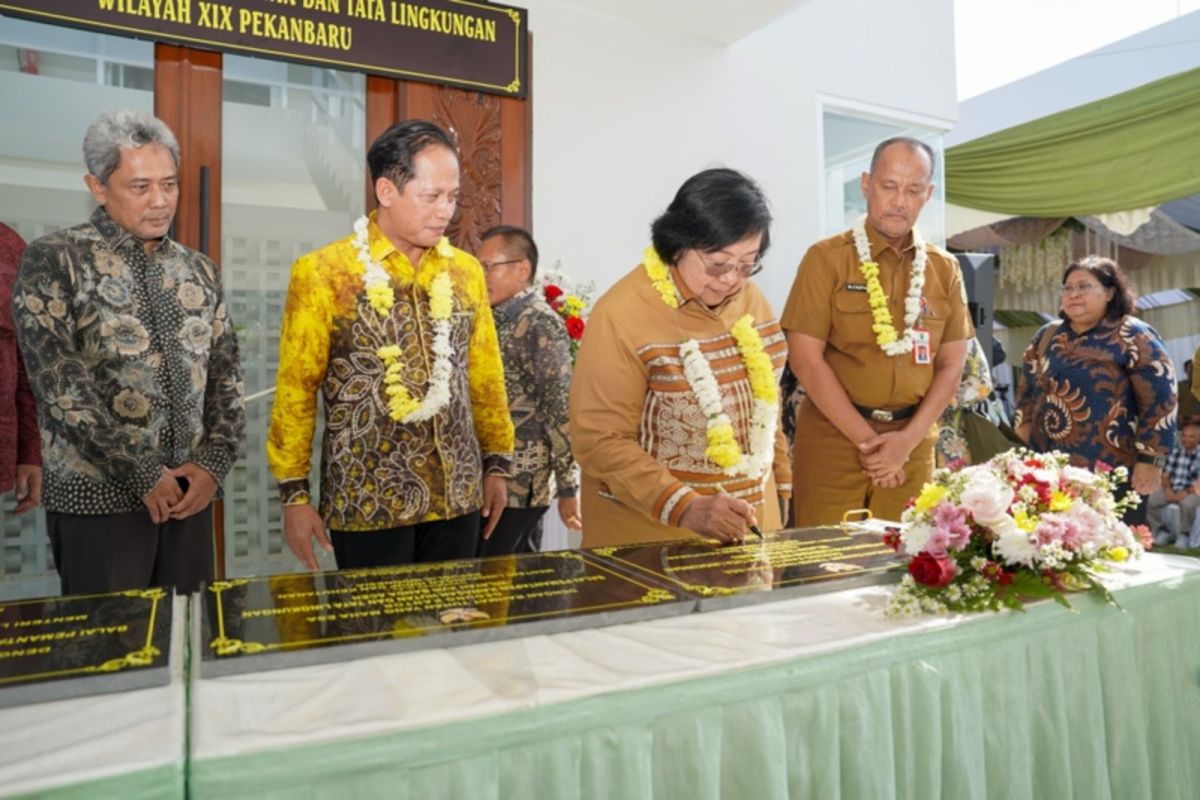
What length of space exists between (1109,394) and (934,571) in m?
3.15

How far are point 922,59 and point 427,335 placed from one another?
496 cm

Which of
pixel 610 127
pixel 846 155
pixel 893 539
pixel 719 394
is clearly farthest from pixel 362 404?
pixel 846 155

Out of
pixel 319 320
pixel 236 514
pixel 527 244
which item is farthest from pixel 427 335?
pixel 236 514

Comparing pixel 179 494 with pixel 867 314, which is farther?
pixel 867 314

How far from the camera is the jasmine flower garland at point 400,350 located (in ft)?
7.41

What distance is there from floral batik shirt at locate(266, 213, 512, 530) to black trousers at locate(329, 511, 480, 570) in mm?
36

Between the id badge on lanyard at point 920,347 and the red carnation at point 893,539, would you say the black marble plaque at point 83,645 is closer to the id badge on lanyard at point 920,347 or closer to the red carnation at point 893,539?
the red carnation at point 893,539

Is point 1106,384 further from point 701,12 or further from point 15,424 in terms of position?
point 15,424

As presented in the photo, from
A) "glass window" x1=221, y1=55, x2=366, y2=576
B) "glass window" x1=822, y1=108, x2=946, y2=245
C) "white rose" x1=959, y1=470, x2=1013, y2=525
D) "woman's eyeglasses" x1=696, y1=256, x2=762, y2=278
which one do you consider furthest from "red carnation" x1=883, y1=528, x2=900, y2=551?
"glass window" x1=822, y1=108, x2=946, y2=245

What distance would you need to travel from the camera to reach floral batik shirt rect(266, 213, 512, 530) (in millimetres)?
2209

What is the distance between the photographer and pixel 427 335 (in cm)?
236

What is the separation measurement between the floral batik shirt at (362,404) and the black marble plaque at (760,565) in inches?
24.8

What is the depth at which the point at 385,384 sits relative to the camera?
2.27 meters

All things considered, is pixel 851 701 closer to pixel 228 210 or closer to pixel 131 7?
pixel 228 210
